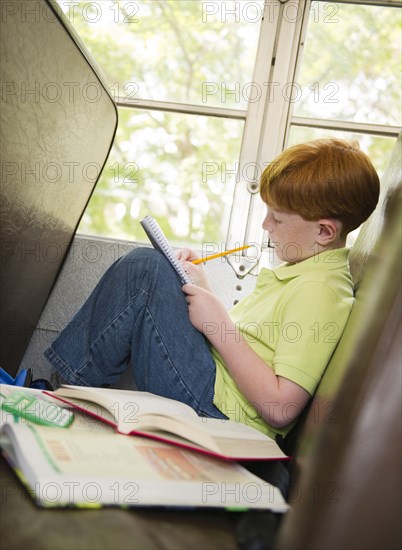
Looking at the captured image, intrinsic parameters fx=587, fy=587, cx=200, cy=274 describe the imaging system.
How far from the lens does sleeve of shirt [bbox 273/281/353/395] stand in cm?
88

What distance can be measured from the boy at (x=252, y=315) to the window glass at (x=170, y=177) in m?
0.65

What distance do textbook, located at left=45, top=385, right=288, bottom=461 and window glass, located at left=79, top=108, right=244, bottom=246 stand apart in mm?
982

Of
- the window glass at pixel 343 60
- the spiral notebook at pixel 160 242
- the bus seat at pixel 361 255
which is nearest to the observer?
the bus seat at pixel 361 255

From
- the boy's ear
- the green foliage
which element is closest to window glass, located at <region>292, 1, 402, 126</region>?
the green foliage

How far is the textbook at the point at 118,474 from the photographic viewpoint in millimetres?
498

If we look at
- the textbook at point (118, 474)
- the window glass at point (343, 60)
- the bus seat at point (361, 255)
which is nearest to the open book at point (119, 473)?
the textbook at point (118, 474)

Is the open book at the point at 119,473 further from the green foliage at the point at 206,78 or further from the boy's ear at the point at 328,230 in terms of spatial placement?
the green foliage at the point at 206,78

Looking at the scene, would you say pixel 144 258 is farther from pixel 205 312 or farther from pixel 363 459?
pixel 363 459

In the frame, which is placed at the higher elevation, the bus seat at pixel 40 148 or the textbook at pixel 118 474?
the bus seat at pixel 40 148

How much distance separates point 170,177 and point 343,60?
25.7 inches

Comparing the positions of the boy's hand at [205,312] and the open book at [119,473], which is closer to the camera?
the open book at [119,473]

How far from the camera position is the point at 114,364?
1.08 m

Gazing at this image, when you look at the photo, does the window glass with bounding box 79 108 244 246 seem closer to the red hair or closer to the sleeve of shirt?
the red hair

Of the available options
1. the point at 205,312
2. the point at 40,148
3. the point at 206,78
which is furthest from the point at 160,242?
the point at 206,78
